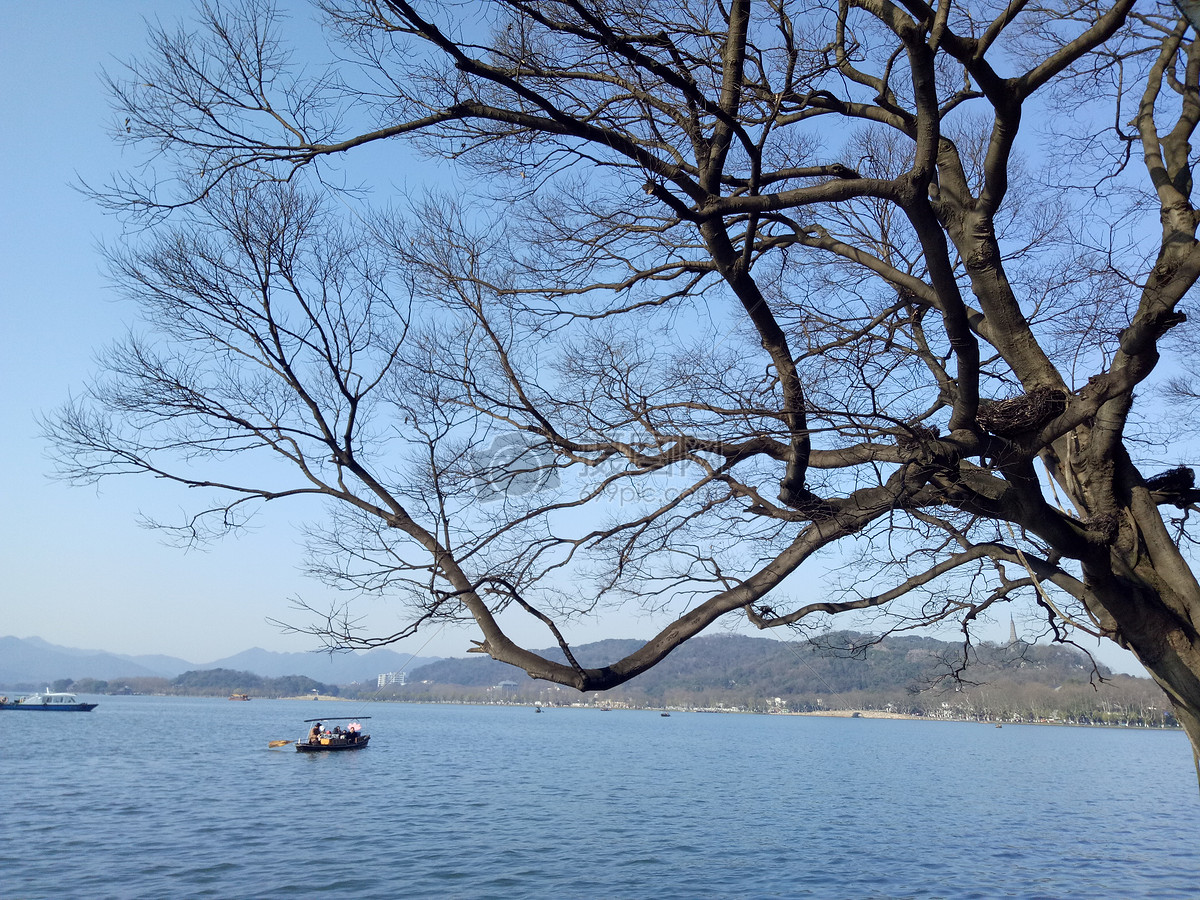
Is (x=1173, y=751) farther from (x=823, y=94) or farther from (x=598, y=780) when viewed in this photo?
(x=823, y=94)

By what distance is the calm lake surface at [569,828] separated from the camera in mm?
18469


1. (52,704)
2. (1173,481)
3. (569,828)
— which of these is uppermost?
(52,704)

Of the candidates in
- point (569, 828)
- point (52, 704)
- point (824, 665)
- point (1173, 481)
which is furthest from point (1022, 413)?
point (52, 704)

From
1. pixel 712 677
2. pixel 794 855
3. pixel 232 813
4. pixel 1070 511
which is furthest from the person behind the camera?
pixel 712 677

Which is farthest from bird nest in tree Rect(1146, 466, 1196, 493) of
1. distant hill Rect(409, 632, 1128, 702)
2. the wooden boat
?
the wooden boat

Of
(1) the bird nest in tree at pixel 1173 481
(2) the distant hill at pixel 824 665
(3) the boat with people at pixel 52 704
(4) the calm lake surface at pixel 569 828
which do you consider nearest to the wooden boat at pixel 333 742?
(4) the calm lake surface at pixel 569 828

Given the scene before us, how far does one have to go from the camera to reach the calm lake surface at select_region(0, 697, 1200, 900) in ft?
60.6

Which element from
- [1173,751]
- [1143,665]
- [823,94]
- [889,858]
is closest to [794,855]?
[889,858]

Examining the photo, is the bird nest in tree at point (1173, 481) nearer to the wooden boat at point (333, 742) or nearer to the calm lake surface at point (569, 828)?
the calm lake surface at point (569, 828)

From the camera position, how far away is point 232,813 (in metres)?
29.7

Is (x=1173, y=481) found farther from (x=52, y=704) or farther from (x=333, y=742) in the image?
(x=52, y=704)

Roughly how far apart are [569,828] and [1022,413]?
2451 centimetres

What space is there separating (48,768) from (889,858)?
4501 centimetres

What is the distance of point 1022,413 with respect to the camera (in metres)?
5.29
